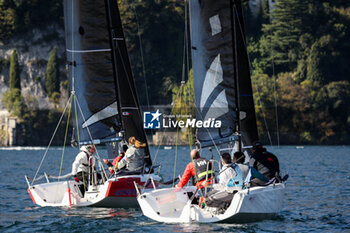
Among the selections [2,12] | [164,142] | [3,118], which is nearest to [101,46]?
[164,142]

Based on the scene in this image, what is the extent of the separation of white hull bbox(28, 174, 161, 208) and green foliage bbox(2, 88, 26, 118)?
80669 mm

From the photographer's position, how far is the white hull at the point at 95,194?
2047 cm

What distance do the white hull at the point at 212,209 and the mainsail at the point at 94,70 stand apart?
4.76 metres

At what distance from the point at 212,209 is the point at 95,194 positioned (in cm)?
508

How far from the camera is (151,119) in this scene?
82.0 ft

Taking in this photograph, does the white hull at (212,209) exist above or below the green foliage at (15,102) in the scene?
below

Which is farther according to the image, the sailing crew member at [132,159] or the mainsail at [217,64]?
the sailing crew member at [132,159]

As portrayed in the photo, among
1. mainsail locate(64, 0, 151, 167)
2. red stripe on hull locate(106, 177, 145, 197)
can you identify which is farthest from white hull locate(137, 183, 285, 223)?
mainsail locate(64, 0, 151, 167)

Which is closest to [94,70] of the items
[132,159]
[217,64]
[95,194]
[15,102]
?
[132,159]

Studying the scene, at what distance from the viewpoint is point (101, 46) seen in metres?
23.1

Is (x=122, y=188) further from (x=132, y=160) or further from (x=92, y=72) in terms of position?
(x=92, y=72)

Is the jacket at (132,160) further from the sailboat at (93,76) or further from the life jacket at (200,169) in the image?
the life jacket at (200,169)

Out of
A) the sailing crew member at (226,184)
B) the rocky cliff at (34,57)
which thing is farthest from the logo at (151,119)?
the rocky cliff at (34,57)

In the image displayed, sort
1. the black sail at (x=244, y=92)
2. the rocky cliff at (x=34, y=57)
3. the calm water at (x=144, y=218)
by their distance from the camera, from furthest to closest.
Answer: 1. the rocky cliff at (x=34, y=57)
2. the black sail at (x=244, y=92)
3. the calm water at (x=144, y=218)
